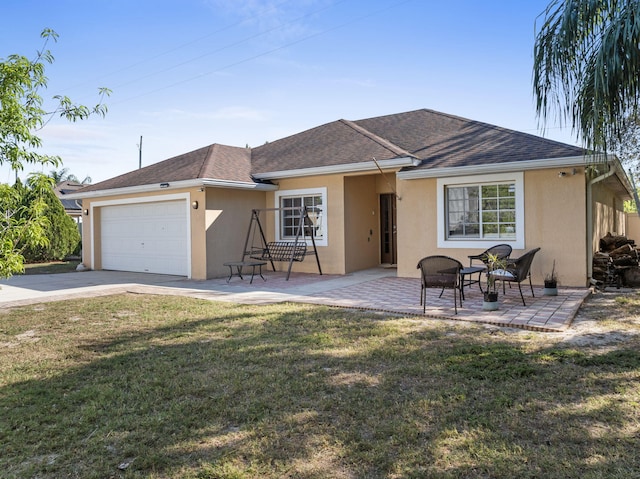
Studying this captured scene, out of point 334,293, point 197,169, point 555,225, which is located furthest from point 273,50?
point 555,225

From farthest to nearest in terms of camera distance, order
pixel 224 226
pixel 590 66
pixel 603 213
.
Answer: pixel 603 213
pixel 224 226
pixel 590 66

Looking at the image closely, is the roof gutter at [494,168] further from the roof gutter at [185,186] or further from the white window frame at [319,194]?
the roof gutter at [185,186]

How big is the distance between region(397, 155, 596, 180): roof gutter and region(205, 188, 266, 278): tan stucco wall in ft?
15.7

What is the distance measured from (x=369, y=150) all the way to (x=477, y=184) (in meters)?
3.22

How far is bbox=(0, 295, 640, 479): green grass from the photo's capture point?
2.83 metres

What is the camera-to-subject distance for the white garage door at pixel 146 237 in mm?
13398

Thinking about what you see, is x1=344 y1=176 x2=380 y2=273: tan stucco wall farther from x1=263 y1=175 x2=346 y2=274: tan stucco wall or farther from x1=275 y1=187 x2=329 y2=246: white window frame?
x1=275 y1=187 x2=329 y2=246: white window frame

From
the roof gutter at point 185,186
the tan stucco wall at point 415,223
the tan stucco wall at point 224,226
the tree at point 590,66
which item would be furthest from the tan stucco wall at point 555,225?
the tan stucco wall at point 224,226

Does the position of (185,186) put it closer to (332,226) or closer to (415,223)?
(332,226)

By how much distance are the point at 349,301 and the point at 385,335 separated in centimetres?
255

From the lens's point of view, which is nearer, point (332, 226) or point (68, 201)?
point (332, 226)

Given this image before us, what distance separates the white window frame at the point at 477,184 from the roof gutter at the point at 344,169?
1.01m

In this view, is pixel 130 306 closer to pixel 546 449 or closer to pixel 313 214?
pixel 313 214

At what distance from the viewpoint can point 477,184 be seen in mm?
10867
